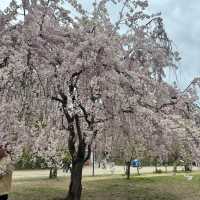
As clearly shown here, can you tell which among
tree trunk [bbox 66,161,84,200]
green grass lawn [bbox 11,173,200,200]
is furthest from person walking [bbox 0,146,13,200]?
green grass lawn [bbox 11,173,200,200]

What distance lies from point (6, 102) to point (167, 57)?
365cm

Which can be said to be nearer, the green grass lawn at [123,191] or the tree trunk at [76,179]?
the tree trunk at [76,179]

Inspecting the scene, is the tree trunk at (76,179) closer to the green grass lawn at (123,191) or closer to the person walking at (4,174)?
the green grass lawn at (123,191)

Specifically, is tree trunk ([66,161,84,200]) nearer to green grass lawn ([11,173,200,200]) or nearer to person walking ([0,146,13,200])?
green grass lawn ([11,173,200,200])

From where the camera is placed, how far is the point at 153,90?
9750 millimetres

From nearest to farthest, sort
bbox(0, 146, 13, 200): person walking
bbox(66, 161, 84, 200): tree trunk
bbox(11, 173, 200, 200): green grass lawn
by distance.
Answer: bbox(0, 146, 13, 200): person walking → bbox(66, 161, 84, 200): tree trunk → bbox(11, 173, 200, 200): green grass lawn

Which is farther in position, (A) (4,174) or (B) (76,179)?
(B) (76,179)

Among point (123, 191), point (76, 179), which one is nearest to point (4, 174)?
point (76, 179)

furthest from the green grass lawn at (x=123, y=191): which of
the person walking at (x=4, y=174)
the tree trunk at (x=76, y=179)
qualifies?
the person walking at (x=4, y=174)

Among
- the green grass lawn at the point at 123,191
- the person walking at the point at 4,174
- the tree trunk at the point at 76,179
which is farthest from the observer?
the green grass lawn at the point at 123,191

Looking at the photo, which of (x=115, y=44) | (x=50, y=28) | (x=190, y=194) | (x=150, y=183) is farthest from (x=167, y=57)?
(x=150, y=183)

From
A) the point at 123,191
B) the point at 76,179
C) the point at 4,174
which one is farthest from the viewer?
the point at 123,191

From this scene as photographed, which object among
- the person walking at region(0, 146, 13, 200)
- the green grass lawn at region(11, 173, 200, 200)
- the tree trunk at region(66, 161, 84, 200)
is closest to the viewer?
the person walking at region(0, 146, 13, 200)

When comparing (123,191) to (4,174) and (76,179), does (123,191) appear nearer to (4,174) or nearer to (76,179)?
(76,179)
